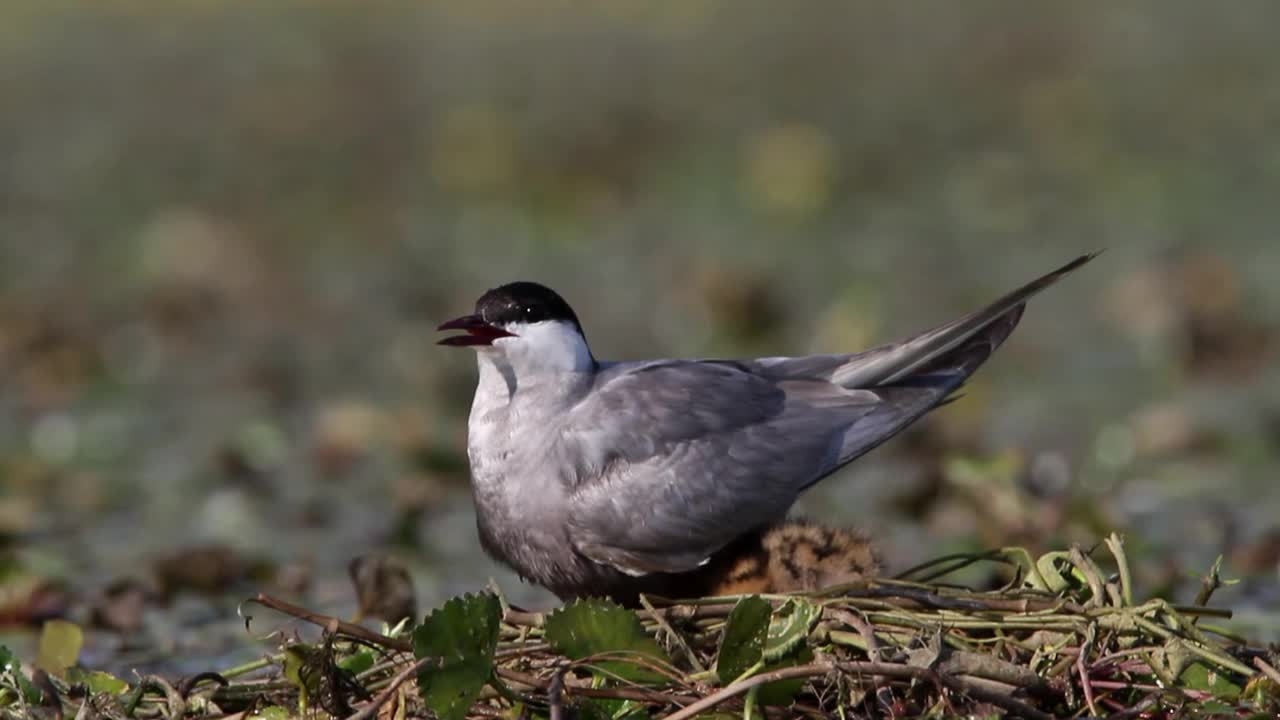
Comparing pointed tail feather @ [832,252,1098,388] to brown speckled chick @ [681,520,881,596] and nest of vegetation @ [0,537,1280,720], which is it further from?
nest of vegetation @ [0,537,1280,720]

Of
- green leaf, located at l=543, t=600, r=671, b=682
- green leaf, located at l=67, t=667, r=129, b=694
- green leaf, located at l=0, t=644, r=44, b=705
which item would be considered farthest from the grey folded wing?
green leaf, located at l=0, t=644, r=44, b=705

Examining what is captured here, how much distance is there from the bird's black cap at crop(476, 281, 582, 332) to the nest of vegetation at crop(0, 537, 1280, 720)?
861mm

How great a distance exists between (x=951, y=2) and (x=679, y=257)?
5.32m

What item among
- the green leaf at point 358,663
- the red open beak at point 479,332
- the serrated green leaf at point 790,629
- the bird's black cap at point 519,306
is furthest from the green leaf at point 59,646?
the serrated green leaf at point 790,629

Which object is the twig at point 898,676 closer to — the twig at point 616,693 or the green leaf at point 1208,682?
the twig at point 616,693

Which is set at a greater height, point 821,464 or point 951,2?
point 951,2

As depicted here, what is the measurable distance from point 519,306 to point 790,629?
1.31 m

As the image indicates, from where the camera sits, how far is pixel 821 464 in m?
5.35

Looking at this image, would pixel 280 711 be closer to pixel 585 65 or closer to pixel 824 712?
pixel 824 712

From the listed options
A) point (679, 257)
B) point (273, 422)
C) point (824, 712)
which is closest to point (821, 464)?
point (824, 712)

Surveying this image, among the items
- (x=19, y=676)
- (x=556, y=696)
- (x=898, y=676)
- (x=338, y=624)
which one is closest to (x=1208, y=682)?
(x=898, y=676)

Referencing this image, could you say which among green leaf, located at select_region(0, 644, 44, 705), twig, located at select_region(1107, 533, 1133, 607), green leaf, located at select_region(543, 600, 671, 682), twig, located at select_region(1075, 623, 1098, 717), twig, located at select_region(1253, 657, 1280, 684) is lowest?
twig, located at select_region(1253, 657, 1280, 684)

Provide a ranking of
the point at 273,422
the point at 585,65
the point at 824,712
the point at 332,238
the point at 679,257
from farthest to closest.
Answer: the point at 585,65
the point at 332,238
the point at 679,257
the point at 273,422
the point at 824,712

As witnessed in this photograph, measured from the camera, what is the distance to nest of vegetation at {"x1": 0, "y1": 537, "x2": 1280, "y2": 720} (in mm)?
4320
